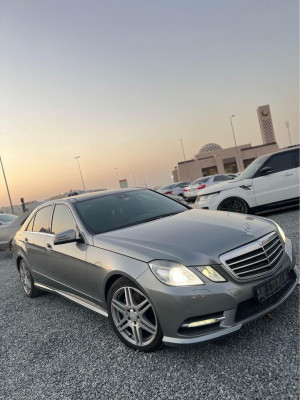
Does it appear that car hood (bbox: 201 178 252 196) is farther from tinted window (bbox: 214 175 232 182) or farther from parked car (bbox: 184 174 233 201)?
tinted window (bbox: 214 175 232 182)

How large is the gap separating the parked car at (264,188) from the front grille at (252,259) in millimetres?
5995

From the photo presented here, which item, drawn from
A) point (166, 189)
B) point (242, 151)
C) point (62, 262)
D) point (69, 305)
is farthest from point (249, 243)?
point (242, 151)

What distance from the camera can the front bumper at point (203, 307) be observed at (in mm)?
2619

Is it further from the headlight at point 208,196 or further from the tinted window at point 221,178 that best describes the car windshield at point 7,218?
the tinted window at point 221,178

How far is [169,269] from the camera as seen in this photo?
9.03ft

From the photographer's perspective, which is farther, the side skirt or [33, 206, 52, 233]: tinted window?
[33, 206, 52, 233]: tinted window

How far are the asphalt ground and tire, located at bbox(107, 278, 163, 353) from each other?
0.12m

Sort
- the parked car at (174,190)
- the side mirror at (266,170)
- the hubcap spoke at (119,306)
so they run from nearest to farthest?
the hubcap spoke at (119,306) → the side mirror at (266,170) → the parked car at (174,190)

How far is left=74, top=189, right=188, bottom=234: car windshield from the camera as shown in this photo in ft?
12.8

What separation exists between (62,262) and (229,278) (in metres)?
2.16

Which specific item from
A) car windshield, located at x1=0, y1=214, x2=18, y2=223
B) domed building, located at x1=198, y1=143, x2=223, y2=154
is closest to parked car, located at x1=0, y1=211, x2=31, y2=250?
car windshield, located at x1=0, y1=214, x2=18, y2=223

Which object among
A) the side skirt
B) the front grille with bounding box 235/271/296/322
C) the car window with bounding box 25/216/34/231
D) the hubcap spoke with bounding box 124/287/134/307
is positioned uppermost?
the car window with bounding box 25/216/34/231

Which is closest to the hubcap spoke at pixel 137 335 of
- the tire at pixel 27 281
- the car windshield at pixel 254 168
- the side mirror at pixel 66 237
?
the side mirror at pixel 66 237

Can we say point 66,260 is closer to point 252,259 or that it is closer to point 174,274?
point 174,274
